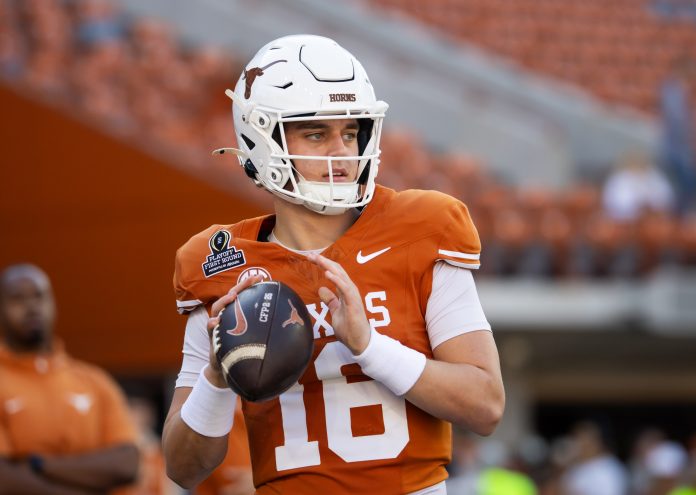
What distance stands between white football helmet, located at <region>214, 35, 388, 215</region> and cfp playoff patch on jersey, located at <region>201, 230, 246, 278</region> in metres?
0.16

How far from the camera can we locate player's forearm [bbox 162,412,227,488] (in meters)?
2.87

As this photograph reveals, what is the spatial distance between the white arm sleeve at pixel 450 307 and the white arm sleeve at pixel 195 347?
0.50 meters

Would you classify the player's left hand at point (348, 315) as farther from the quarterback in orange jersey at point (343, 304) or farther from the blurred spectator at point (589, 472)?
the blurred spectator at point (589, 472)

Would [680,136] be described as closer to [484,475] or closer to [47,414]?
[484,475]

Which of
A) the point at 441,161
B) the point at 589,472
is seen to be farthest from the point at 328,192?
the point at 441,161

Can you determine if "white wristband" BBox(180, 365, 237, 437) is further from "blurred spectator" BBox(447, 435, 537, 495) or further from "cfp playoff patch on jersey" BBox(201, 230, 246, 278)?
"blurred spectator" BBox(447, 435, 537, 495)

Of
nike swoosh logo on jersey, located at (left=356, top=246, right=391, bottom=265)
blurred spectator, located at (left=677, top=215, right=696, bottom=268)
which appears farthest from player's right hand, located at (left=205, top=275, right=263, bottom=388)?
blurred spectator, located at (left=677, top=215, right=696, bottom=268)

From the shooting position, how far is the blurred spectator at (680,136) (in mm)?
13133

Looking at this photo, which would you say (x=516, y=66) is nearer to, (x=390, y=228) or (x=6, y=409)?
(x=6, y=409)

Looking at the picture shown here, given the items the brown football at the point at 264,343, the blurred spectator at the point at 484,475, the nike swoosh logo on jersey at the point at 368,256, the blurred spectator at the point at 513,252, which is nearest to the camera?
the brown football at the point at 264,343

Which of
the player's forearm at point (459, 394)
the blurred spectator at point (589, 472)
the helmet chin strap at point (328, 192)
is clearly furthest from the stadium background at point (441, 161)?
the player's forearm at point (459, 394)

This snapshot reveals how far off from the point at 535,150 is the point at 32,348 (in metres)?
9.92

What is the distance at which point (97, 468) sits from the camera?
15.9ft

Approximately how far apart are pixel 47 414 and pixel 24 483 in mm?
325
